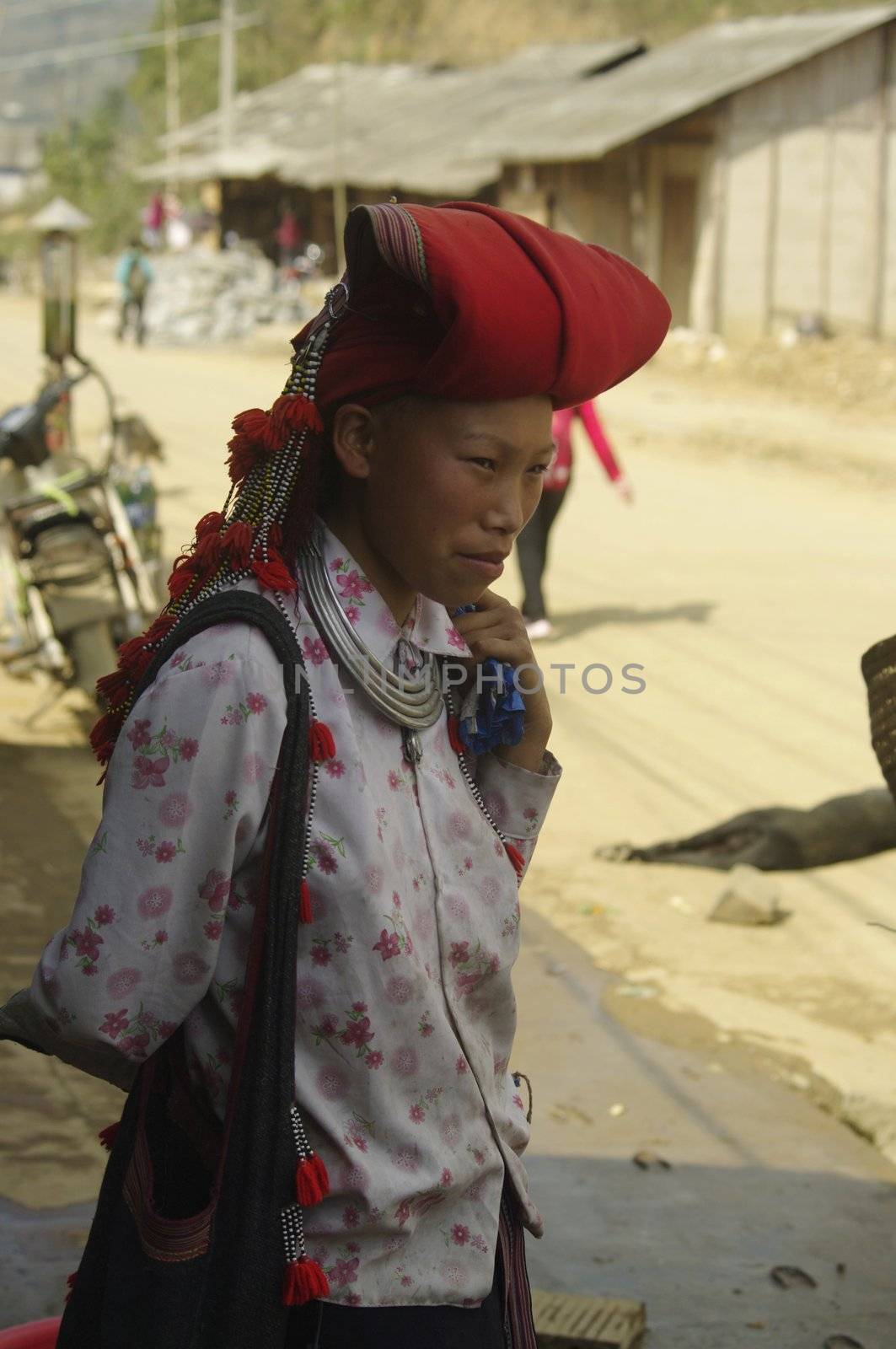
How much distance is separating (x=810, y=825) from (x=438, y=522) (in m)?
3.88

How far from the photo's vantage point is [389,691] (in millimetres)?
1693

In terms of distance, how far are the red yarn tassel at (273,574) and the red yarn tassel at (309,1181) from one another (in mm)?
540

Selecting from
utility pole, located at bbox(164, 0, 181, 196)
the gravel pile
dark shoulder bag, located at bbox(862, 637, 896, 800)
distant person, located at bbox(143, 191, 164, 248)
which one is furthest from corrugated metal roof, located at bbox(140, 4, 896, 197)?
dark shoulder bag, located at bbox(862, 637, 896, 800)

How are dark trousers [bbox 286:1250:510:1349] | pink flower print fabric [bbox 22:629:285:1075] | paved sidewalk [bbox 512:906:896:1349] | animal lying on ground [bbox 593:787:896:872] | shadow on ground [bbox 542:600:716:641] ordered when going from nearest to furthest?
pink flower print fabric [bbox 22:629:285:1075] → dark trousers [bbox 286:1250:510:1349] → paved sidewalk [bbox 512:906:896:1349] → animal lying on ground [bbox 593:787:896:872] → shadow on ground [bbox 542:600:716:641]

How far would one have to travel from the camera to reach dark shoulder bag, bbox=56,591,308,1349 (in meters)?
1.53

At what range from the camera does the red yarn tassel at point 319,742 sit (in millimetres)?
1560

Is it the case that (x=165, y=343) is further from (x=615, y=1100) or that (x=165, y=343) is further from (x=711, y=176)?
(x=615, y=1100)

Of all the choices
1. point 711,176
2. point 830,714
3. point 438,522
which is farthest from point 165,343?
point 438,522

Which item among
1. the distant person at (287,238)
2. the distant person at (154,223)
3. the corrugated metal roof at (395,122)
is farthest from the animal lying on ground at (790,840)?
the distant person at (154,223)

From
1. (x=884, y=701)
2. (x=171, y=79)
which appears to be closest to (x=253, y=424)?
(x=884, y=701)

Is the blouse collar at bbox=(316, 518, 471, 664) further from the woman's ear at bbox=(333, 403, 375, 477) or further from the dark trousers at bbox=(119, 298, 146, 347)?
the dark trousers at bbox=(119, 298, 146, 347)

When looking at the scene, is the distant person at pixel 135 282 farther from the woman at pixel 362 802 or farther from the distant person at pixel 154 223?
the woman at pixel 362 802

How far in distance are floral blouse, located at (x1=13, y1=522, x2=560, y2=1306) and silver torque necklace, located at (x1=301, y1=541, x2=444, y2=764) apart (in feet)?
0.05

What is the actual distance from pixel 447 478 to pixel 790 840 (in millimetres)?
4102
